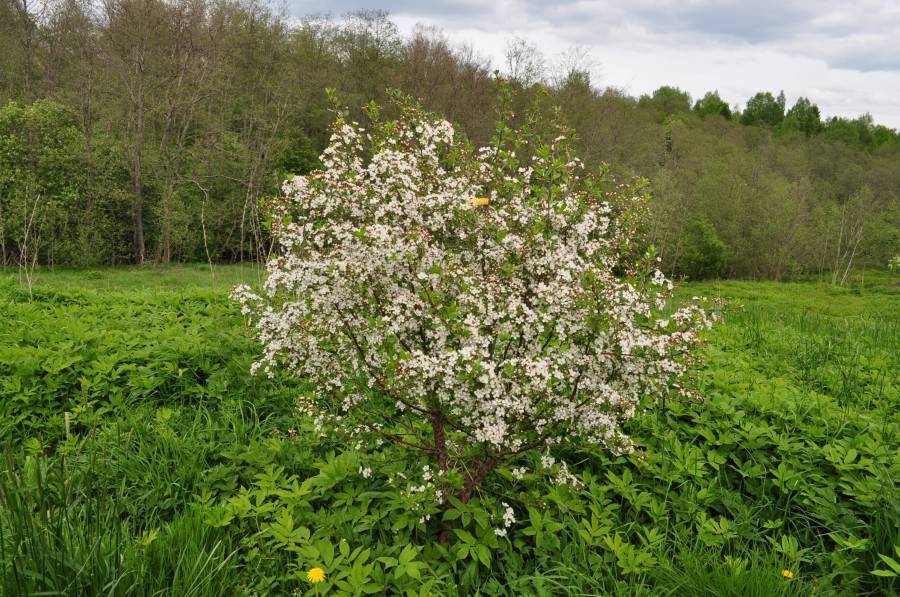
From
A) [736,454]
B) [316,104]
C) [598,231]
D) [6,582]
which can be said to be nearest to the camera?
[6,582]

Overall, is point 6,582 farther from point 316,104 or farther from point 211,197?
point 316,104

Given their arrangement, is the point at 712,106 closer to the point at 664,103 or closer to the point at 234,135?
the point at 664,103

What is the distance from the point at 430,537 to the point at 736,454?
8.23ft

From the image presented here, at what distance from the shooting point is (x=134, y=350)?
5703 millimetres

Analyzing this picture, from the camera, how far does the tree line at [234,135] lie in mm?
23141

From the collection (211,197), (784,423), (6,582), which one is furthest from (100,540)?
(211,197)

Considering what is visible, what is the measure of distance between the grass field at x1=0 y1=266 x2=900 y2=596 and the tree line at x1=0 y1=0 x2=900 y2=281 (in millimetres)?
15270

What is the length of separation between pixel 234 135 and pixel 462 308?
30.3 meters

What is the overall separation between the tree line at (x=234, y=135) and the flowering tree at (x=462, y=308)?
628 inches

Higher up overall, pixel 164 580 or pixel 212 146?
pixel 212 146

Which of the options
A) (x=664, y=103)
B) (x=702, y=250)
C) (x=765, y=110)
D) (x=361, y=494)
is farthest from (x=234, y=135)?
(x=765, y=110)

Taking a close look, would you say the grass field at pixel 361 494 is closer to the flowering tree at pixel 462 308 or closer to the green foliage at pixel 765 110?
the flowering tree at pixel 462 308

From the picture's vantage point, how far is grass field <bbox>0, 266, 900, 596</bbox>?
9.97 feet

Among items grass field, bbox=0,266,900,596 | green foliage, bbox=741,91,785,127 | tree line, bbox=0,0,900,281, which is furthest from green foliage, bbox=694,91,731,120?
grass field, bbox=0,266,900,596
